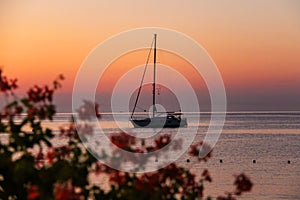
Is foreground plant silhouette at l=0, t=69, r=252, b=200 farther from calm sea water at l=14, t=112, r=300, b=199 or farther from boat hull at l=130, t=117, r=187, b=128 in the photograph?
boat hull at l=130, t=117, r=187, b=128

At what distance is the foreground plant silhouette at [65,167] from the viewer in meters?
6.43

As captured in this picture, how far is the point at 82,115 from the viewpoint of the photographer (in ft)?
22.5

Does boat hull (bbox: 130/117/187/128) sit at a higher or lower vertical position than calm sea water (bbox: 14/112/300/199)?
higher

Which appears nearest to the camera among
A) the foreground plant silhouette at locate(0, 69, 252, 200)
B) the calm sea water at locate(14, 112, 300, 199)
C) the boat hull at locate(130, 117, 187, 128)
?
the foreground plant silhouette at locate(0, 69, 252, 200)

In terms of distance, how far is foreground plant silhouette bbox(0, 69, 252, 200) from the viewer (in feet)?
21.1

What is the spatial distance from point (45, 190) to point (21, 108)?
3.34 feet

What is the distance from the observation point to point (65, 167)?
6.25 m

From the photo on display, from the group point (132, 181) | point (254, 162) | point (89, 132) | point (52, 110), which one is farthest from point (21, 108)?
point (254, 162)

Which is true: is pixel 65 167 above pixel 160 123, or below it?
below

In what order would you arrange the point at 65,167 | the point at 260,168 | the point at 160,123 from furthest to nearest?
the point at 160,123 < the point at 260,168 < the point at 65,167

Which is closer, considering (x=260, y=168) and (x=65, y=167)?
(x=65, y=167)

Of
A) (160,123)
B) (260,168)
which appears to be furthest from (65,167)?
(160,123)

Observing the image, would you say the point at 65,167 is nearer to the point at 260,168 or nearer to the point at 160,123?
the point at 260,168

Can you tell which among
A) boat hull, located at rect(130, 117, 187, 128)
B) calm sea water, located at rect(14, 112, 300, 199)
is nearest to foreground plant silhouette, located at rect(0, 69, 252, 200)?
calm sea water, located at rect(14, 112, 300, 199)
